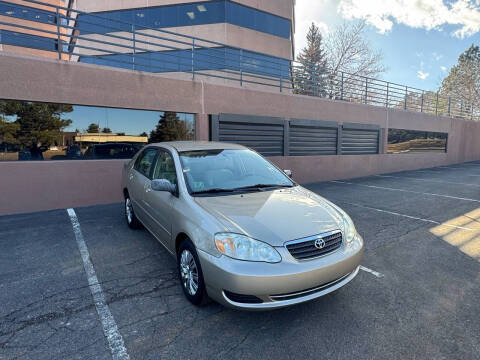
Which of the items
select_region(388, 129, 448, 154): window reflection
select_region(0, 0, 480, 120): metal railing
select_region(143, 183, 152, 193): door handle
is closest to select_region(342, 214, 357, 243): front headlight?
select_region(143, 183, 152, 193): door handle

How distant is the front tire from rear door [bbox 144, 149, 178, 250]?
15.5 inches

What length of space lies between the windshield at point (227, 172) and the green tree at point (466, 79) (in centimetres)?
4261

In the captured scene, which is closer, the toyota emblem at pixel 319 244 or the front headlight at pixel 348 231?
the toyota emblem at pixel 319 244

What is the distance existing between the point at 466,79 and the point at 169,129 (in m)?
46.7

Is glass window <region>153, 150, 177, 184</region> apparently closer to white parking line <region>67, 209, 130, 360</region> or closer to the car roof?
the car roof

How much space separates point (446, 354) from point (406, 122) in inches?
592

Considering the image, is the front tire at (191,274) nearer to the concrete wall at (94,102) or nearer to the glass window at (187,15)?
the concrete wall at (94,102)

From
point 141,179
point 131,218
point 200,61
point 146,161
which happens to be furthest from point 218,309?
point 200,61

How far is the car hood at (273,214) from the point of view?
251 cm

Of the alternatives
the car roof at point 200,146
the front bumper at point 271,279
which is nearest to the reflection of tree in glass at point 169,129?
the car roof at point 200,146

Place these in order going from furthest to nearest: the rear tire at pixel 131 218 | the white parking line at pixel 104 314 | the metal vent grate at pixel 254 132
A: the metal vent grate at pixel 254 132 → the rear tire at pixel 131 218 → the white parking line at pixel 104 314

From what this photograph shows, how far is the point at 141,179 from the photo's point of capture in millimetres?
4434

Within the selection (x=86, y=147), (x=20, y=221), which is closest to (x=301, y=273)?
(x=20, y=221)

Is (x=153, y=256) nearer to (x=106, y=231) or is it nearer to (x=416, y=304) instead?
(x=106, y=231)
